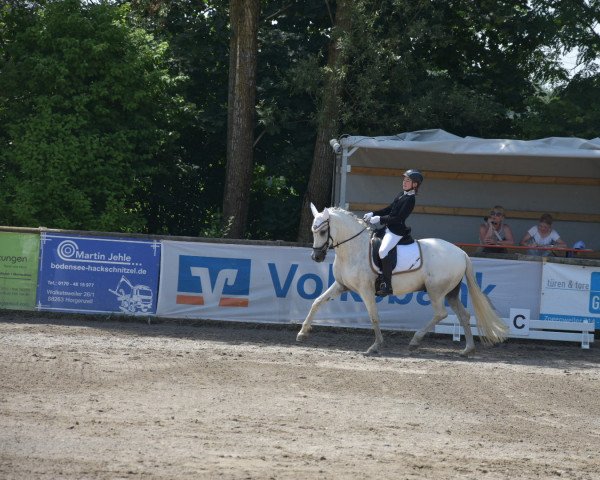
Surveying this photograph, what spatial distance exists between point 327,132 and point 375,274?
7735 mm

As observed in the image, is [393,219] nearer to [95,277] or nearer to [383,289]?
[383,289]

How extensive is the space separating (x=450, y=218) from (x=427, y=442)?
12731mm

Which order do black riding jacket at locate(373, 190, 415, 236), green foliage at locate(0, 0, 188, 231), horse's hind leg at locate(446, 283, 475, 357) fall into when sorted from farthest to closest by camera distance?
green foliage at locate(0, 0, 188, 231)
horse's hind leg at locate(446, 283, 475, 357)
black riding jacket at locate(373, 190, 415, 236)

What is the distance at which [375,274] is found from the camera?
49.3 feet

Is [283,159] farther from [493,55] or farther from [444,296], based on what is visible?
[444,296]

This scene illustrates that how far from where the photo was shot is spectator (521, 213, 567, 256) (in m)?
19.4

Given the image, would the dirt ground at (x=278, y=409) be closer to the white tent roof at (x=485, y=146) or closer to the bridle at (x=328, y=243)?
the bridle at (x=328, y=243)

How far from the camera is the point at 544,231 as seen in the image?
19516mm

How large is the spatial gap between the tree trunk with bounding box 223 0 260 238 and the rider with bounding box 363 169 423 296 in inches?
301

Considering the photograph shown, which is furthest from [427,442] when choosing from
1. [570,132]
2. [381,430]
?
[570,132]

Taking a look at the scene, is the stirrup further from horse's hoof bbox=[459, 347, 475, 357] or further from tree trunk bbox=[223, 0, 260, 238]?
tree trunk bbox=[223, 0, 260, 238]

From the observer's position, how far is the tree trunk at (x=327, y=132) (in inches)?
862

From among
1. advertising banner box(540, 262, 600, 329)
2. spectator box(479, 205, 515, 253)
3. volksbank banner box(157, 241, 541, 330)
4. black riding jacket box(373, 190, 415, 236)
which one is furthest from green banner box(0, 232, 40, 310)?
advertising banner box(540, 262, 600, 329)

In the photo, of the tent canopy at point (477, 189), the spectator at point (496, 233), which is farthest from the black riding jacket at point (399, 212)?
the tent canopy at point (477, 189)
